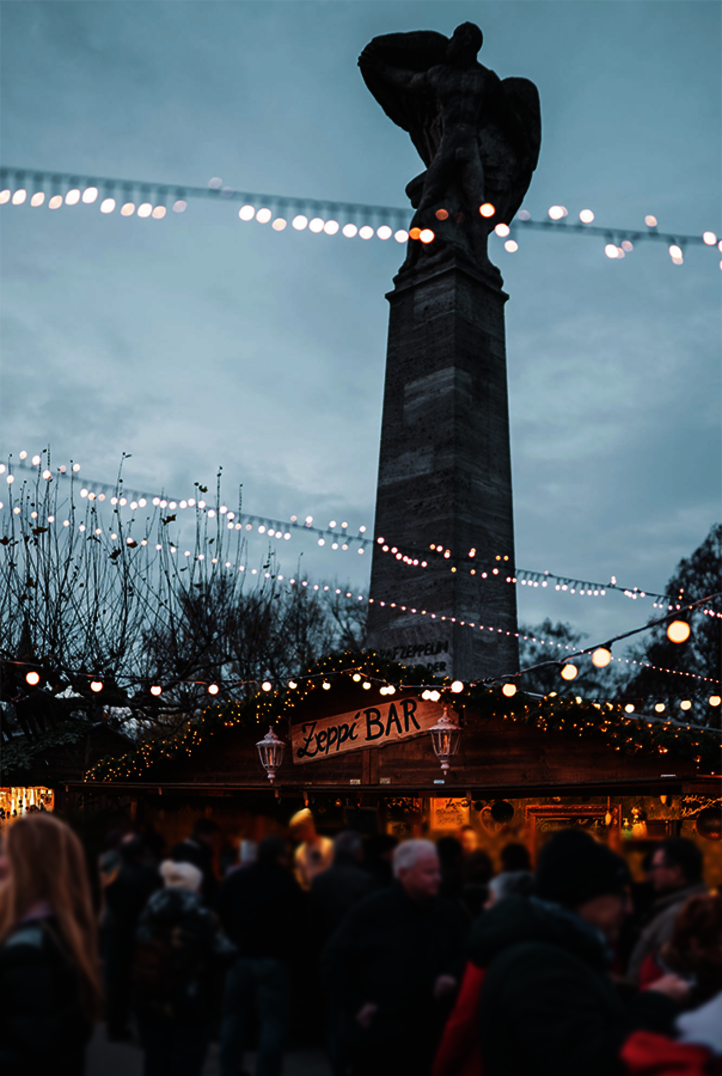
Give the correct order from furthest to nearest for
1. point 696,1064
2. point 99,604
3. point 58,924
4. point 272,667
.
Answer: point 272,667 < point 99,604 < point 58,924 < point 696,1064

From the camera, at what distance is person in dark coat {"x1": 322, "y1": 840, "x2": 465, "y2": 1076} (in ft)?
13.4

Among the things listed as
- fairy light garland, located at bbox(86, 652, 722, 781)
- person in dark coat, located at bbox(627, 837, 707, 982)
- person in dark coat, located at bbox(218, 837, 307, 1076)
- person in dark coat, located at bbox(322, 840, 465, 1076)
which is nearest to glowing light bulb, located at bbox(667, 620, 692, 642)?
person in dark coat, located at bbox(627, 837, 707, 982)

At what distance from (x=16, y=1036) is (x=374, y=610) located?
12030 mm

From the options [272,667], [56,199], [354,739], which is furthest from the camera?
[272,667]

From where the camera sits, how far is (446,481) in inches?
547

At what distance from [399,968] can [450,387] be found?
35.9ft

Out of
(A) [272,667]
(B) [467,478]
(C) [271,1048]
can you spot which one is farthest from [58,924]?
(A) [272,667]

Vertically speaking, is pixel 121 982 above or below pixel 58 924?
below

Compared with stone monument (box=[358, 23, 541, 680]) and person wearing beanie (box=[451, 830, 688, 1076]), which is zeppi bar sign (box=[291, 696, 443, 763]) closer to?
stone monument (box=[358, 23, 541, 680])

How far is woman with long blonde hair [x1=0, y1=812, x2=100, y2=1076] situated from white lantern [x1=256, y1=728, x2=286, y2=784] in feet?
31.2

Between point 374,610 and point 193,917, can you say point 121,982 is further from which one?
point 374,610

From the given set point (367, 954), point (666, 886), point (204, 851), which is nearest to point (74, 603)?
point (204, 851)

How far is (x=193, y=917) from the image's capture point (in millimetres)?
4598

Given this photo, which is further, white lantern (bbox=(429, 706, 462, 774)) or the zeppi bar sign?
the zeppi bar sign
